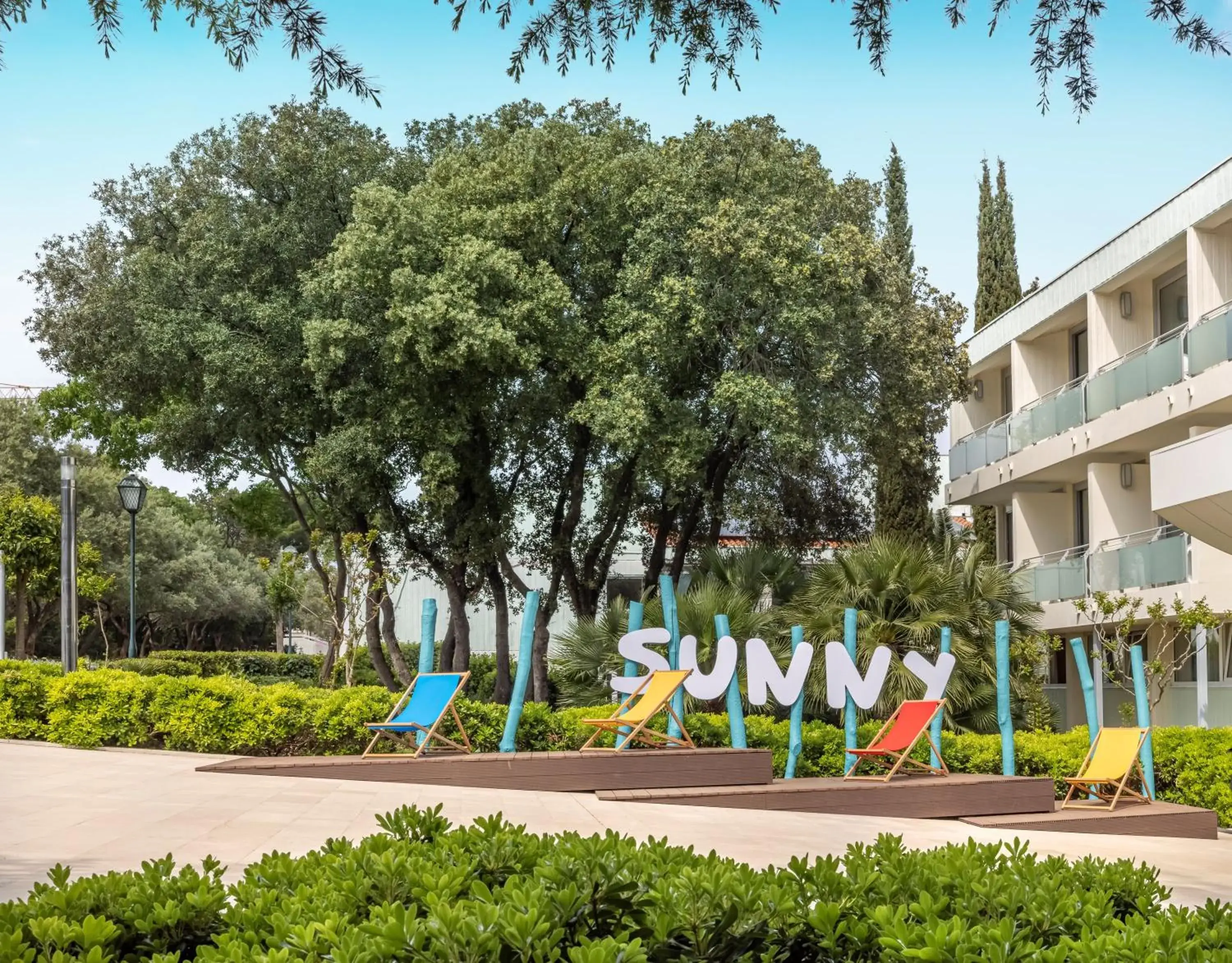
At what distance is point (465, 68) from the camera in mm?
7688

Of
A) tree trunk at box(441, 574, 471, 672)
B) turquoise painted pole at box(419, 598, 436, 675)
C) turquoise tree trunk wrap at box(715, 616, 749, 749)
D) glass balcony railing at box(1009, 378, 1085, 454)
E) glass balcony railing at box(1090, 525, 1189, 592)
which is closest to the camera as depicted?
turquoise painted pole at box(419, 598, 436, 675)

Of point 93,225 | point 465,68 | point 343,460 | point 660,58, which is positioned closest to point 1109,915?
point 660,58

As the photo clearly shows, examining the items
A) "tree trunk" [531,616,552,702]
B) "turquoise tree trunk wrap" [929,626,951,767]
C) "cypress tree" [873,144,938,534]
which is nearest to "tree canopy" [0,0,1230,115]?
"turquoise tree trunk wrap" [929,626,951,767]

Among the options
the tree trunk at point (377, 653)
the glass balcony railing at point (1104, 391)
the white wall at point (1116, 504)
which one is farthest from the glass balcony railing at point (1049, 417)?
the tree trunk at point (377, 653)

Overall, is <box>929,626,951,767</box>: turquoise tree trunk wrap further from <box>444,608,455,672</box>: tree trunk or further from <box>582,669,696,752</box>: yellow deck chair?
<box>444,608,455,672</box>: tree trunk

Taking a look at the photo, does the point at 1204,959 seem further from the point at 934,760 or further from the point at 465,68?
the point at 934,760

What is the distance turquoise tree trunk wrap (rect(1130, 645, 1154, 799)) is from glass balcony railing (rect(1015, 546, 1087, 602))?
7798mm

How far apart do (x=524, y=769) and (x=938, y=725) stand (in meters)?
4.48

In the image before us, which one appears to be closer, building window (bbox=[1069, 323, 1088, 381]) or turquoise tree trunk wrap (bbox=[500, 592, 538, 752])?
turquoise tree trunk wrap (bbox=[500, 592, 538, 752])

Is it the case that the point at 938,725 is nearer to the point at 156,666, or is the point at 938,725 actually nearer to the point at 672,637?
the point at 672,637

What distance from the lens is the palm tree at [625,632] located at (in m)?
18.6

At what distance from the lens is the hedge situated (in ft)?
46.9

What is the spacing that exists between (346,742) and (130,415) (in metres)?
17.4

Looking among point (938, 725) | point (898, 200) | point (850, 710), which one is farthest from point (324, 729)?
point (898, 200)
